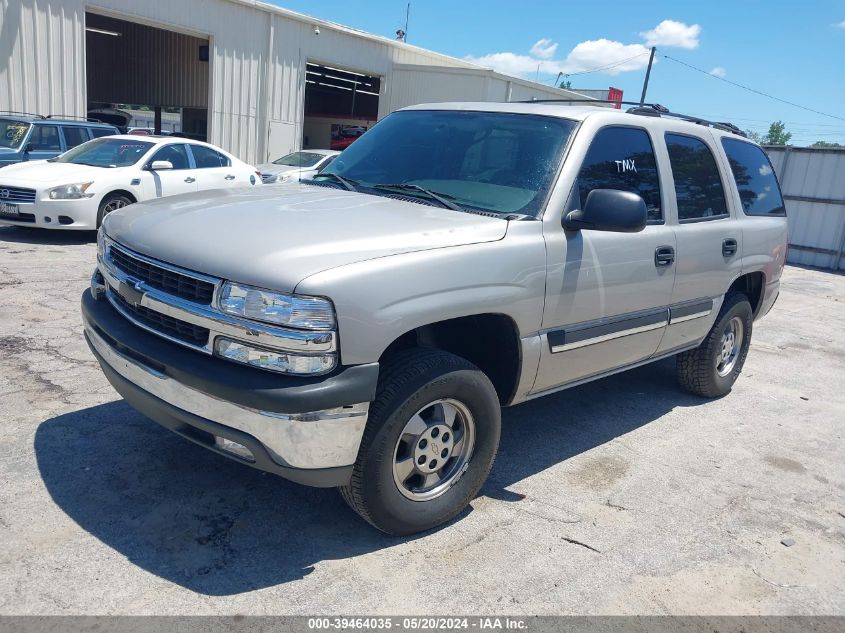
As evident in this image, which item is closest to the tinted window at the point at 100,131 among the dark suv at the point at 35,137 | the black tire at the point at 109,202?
the dark suv at the point at 35,137

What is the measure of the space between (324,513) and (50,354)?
2874 millimetres

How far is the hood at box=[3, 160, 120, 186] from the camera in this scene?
943 centimetres

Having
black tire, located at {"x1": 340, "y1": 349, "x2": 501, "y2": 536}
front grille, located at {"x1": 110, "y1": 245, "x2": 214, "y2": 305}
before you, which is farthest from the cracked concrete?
front grille, located at {"x1": 110, "y1": 245, "x2": 214, "y2": 305}

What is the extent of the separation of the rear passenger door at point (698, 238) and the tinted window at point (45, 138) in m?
10.9

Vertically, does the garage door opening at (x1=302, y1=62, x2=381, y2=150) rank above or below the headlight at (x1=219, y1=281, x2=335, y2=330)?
above

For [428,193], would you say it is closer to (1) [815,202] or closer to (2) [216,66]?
(1) [815,202]

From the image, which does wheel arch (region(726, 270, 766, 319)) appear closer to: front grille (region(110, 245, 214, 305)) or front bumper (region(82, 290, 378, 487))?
front bumper (region(82, 290, 378, 487))

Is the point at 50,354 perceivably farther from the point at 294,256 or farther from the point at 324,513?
the point at 294,256

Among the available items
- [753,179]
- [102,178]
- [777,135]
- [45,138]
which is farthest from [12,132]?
[777,135]

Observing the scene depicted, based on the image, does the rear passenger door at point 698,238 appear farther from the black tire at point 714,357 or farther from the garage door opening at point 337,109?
the garage door opening at point 337,109

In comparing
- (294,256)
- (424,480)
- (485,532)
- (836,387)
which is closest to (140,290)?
(294,256)

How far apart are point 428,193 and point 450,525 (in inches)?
66.5

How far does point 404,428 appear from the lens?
9.84 feet

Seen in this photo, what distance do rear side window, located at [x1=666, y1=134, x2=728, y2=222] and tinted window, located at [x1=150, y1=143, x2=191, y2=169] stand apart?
8.47m
